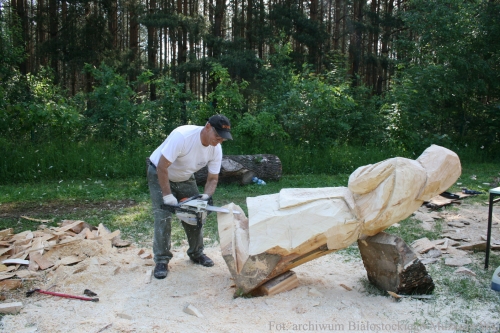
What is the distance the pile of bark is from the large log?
3.14m

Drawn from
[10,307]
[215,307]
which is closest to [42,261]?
[10,307]

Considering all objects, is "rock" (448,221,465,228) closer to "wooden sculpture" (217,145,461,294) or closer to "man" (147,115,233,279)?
"wooden sculpture" (217,145,461,294)

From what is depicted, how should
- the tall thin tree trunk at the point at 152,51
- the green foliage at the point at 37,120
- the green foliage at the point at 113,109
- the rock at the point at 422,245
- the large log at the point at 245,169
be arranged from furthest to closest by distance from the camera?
the tall thin tree trunk at the point at 152,51
the green foliage at the point at 113,109
the green foliage at the point at 37,120
the large log at the point at 245,169
the rock at the point at 422,245

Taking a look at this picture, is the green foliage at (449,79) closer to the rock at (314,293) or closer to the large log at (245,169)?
the large log at (245,169)

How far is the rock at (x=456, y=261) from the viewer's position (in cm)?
429

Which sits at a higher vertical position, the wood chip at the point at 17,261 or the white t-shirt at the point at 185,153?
the white t-shirt at the point at 185,153

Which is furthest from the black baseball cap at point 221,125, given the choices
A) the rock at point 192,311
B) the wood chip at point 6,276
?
the wood chip at point 6,276

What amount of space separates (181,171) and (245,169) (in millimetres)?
4105

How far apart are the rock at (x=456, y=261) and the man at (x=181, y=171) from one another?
7.78ft

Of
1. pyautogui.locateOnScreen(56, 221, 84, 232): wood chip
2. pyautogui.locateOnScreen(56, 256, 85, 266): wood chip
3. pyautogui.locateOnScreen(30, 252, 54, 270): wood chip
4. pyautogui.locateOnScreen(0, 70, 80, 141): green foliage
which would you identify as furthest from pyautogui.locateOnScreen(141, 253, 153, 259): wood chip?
pyautogui.locateOnScreen(0, 70, 80, 141): green foliage

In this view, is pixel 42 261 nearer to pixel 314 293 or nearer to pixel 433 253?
pixel 314 293

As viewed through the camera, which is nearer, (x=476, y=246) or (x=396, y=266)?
(x=396, y=266)

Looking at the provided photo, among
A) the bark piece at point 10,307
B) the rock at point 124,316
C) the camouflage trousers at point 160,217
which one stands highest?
the camouflage trousers at point 160,217

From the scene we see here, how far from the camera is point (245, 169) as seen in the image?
8.12 meters
